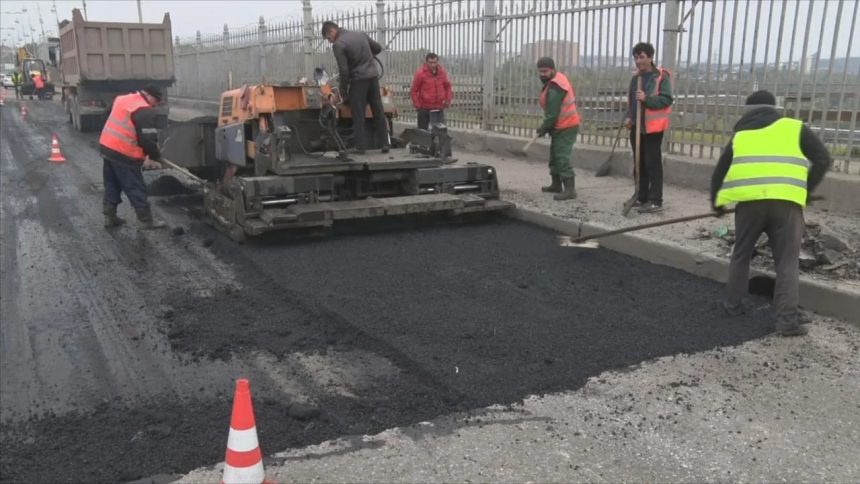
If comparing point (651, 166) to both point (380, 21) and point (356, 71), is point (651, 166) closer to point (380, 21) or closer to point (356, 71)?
point (356, 71)

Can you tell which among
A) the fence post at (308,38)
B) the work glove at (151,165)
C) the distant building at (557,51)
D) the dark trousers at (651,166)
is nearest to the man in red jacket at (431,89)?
the distant building at (557,51)

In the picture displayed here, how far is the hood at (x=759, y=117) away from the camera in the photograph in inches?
180

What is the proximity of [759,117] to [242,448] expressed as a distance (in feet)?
12.5

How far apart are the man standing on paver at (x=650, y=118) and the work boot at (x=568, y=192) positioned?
83cm

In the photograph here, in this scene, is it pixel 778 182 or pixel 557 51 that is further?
pixel 557 51

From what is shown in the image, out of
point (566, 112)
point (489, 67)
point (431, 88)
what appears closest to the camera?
point (566, 112)

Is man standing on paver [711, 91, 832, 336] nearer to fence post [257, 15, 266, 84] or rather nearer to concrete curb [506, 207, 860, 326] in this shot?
concrete curb [506, 207, 860, 326]

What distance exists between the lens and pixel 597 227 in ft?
22.5

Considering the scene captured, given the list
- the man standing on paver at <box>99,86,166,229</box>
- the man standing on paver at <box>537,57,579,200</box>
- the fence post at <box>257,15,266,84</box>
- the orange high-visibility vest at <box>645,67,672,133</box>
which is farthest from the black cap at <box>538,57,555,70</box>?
the fence post at <box>257,15,266,84</box>

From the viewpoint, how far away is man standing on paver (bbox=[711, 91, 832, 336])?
4.47 metres

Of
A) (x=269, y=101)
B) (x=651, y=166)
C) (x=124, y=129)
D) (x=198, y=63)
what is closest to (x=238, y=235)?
(x=269, y=101)

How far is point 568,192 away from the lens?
831 cm

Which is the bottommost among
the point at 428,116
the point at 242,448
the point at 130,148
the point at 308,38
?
the point at 242,448

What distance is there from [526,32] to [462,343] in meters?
8.30
